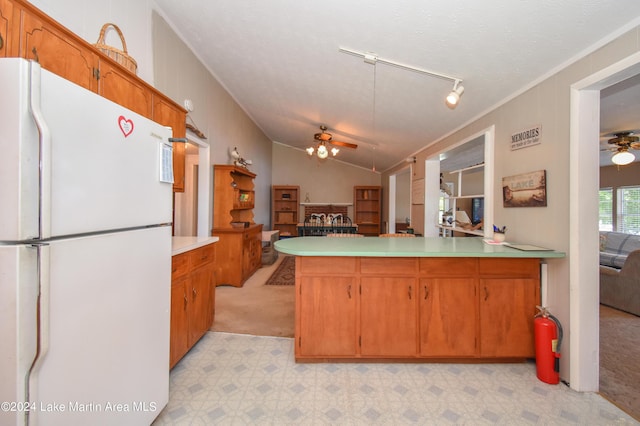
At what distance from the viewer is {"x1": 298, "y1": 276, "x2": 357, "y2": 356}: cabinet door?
2020 millimetres

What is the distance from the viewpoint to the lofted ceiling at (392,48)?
156cm

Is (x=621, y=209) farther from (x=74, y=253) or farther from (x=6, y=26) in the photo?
(x=6, y=26)

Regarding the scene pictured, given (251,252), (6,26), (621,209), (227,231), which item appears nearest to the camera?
(6,26)

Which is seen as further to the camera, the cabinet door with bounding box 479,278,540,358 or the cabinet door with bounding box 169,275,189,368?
the cabinet door with bounding box 479,278,540,358

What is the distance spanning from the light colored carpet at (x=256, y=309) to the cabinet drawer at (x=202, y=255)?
772 millimetres

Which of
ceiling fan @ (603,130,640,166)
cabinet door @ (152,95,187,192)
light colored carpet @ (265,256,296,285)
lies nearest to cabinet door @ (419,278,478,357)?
cabinet door @ (152,95,187,192)

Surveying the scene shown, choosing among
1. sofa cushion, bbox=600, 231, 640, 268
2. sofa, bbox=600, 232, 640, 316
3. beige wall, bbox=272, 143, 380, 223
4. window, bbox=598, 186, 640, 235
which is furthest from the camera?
beige wall, bbox=272, 143, 380, 223

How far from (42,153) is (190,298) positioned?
1.59 meters

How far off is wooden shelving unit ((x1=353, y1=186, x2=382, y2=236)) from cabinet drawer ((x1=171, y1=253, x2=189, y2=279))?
5897 millimetres

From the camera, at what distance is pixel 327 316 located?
79.7 inches

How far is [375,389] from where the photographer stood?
176cm

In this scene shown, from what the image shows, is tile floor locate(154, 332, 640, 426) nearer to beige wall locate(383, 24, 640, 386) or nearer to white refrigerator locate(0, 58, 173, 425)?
beige wall locate(383, 24, 640, 386)

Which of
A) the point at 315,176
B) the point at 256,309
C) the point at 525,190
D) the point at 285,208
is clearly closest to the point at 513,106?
the point at 525,190

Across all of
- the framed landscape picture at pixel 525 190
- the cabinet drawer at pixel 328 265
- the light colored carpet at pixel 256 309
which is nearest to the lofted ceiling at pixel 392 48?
the framed landscape picture at pixel 525 190
